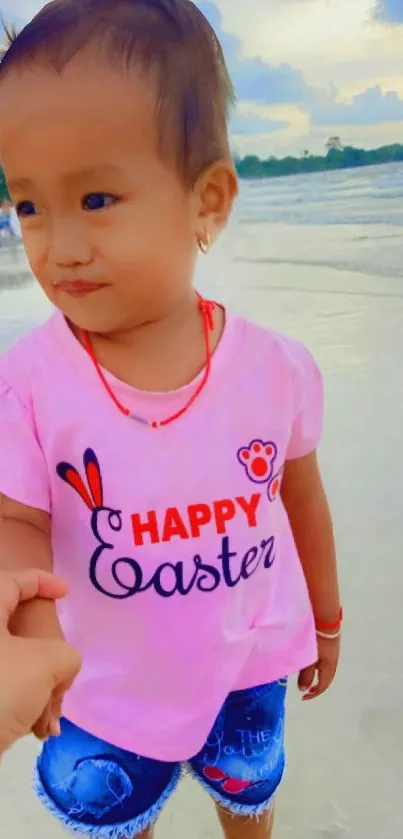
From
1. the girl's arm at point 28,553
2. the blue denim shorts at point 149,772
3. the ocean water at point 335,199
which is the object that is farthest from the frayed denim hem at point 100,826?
the ocean water at point 335,199

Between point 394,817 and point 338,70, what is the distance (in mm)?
1886

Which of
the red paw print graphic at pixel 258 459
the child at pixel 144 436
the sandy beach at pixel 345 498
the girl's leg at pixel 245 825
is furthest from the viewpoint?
the sandy beach at pixel 345 498

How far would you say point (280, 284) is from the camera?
227 centimetres

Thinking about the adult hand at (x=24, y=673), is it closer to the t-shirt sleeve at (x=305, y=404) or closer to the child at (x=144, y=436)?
the child at (x=144, y=436)

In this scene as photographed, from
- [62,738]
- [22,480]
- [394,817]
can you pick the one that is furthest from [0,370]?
[394,817]

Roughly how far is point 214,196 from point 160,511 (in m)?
0.22

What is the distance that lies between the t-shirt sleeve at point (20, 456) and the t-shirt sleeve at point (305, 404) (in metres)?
0.21

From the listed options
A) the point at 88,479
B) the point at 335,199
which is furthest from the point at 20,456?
the point at 335,199

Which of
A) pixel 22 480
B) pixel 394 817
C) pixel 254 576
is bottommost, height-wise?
pixel 394 817

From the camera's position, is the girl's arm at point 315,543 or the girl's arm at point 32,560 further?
the girl's arm at point 315,543

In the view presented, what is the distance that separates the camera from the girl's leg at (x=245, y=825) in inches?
31.3

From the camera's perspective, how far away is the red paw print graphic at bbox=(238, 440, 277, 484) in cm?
65

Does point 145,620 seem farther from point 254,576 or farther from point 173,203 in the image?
point 173,203

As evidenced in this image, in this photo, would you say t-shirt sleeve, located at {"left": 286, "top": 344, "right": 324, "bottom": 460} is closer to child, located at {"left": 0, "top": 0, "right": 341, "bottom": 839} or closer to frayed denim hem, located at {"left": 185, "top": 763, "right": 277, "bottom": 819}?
child, located at {"left": 0, "top": 0, "right": 341, "bottom": 839}
